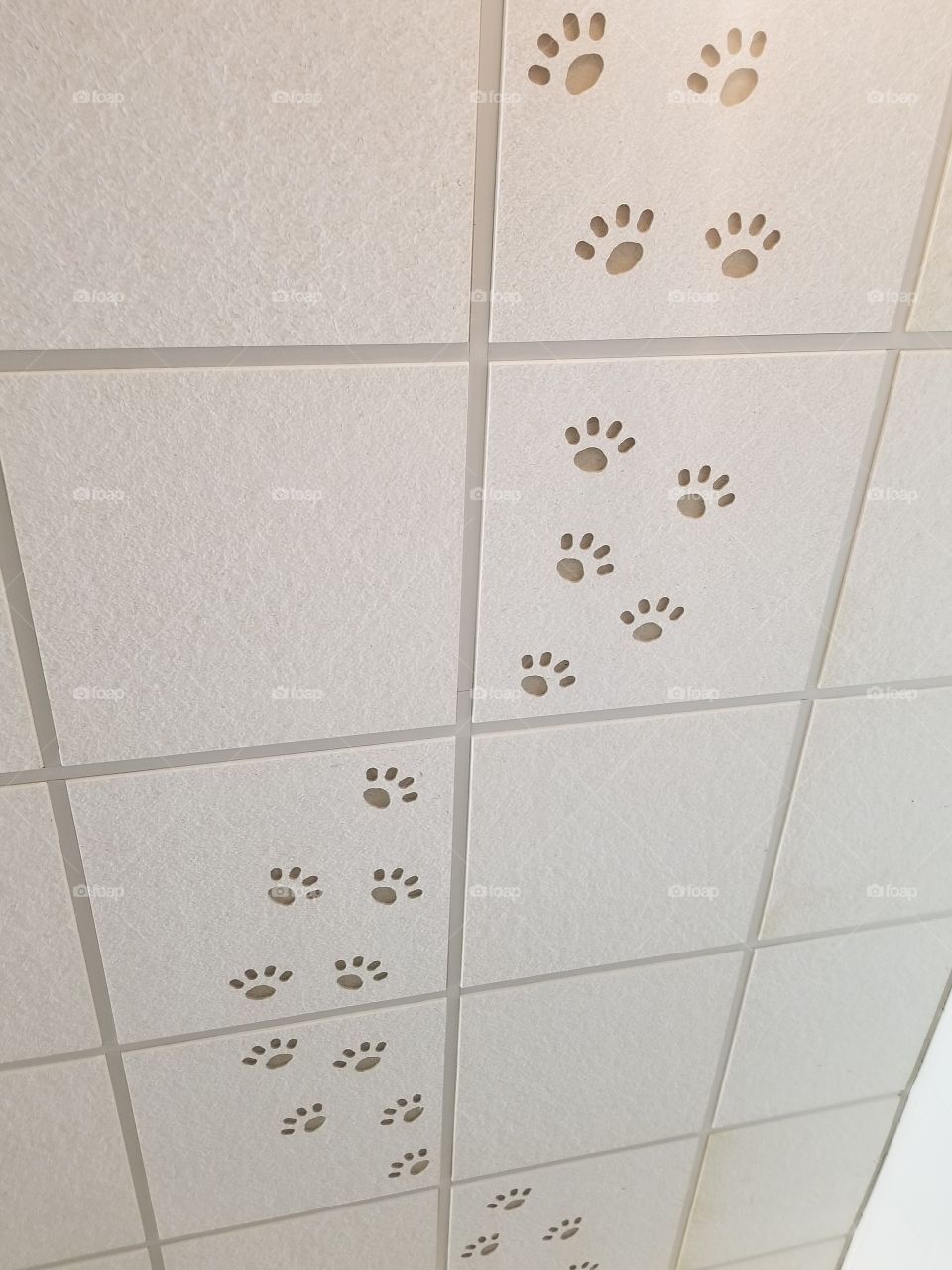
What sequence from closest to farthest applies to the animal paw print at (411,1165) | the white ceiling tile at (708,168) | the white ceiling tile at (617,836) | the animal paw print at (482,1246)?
1. the white ceiling tile at (708,168)
2. the white ceiling tile at (617,836)
3. the animal paw print at (411,1165)
4. the animal paw print at (482,1246)

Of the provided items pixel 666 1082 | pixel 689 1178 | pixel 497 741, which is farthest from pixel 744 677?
pixel 689 1178

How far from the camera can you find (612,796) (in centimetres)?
144

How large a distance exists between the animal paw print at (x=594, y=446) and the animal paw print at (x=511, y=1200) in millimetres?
1277

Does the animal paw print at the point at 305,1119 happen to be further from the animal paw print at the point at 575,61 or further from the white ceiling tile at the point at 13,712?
the animal paw print at the point at 575,61

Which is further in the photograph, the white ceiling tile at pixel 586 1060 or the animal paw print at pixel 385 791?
the white ceiling tile at pixel 586 1060

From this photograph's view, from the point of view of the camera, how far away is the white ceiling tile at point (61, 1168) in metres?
1.38

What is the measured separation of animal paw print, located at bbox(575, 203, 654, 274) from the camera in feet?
3.59

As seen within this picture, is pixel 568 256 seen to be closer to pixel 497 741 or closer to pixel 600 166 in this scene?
pixel 600 166

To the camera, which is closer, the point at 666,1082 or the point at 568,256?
the point at 568,256

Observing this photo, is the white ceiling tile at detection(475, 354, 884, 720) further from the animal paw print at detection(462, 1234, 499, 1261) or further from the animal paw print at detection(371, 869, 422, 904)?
the animal paw print at detection(462, 1234, 499, 1261)

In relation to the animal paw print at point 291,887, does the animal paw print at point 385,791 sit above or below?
above

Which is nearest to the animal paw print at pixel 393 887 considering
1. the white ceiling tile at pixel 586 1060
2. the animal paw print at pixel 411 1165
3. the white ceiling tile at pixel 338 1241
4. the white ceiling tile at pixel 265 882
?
the white ceiling tile at pixel 265 882

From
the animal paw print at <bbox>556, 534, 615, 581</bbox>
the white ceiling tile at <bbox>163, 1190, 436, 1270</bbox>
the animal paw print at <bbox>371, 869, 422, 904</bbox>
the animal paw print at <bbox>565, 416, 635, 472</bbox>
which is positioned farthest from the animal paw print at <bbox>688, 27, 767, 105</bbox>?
the white ceiling tile at <bbox>163, 1190, 436, 1270</bbox>

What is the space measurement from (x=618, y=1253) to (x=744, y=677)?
3.98 ft
